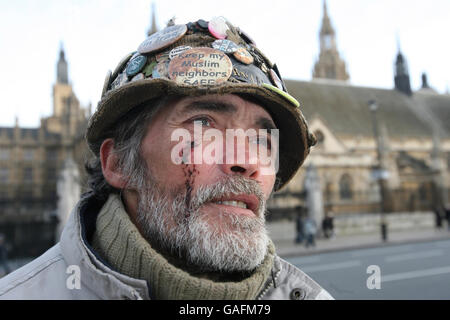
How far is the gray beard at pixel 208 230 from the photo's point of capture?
1.35m

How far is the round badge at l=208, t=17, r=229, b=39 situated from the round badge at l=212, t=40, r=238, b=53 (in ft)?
0.10

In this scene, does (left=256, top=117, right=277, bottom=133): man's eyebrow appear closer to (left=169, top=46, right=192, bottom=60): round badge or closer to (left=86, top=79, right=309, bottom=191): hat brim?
(left=86, top=79, right=309, bottom=191): hat brim

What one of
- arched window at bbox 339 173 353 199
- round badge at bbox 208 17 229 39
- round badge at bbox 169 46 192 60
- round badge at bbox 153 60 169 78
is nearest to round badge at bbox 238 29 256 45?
round badge at bbox 208 17 229 39

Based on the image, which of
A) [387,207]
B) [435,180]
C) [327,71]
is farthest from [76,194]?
[327,71]

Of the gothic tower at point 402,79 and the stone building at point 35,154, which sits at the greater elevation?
the gothic tower at point 402,79

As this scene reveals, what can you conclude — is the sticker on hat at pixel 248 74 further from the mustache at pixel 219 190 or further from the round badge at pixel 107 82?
the round badge at pixel 107 82

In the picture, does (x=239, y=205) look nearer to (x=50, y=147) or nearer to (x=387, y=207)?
(x=387, y=207)

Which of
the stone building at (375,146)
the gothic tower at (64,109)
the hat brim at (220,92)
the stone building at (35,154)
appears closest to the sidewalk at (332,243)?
the stone building at (375,146)

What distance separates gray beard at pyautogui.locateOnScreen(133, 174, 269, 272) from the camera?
4.42 ft

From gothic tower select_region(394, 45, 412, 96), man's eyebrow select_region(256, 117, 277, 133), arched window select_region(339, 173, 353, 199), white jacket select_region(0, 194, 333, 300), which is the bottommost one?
white jacket select_region(0, 194, 333, 300)

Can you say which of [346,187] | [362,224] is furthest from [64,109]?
[362,224]

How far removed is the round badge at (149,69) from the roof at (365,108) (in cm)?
3175

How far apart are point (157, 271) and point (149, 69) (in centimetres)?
81
